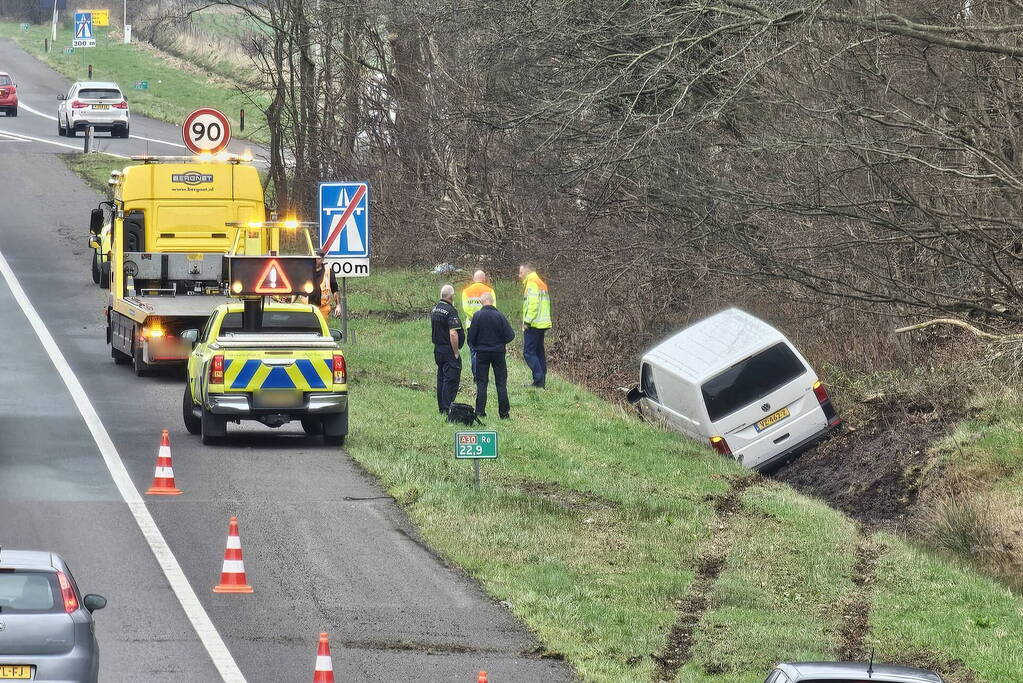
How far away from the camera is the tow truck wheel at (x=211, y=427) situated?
1986 cm

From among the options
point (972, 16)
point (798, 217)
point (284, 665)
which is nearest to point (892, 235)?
point (798, 217)

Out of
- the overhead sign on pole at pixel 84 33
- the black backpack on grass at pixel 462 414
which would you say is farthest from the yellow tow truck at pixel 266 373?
the overhead sign on pole at pixel 84 33

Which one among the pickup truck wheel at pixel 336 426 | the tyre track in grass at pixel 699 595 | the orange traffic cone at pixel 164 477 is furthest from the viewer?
the pickup truck wheel at pixel 336 426

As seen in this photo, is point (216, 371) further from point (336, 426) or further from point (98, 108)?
point (98, 108)

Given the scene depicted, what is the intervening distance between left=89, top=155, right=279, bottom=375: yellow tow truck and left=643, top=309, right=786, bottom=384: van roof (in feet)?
22.0

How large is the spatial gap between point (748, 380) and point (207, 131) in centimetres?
1110

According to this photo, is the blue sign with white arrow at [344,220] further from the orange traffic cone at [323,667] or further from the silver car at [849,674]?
the silver car at [849,674]

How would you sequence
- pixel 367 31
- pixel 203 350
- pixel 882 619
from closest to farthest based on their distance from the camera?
1. pixel 882 619
2. pixel 203 350
3. pixel 367 31

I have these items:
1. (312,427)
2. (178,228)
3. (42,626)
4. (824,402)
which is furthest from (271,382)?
(42,626)

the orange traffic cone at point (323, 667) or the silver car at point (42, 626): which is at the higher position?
the silver car at point (42, 626)

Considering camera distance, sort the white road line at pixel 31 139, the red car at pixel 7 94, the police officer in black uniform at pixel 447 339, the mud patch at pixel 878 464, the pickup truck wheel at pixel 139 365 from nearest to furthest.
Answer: the police officer in black uniform at pixel 447 339, the mud patch at pixel 878 464, the pickup truck wheel at pixel 139 365, the white road line at pixel 31 139, the red car at pixel 7 94

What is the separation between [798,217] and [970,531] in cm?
689

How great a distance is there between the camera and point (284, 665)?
11.6m

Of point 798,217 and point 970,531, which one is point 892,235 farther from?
point 970,531
